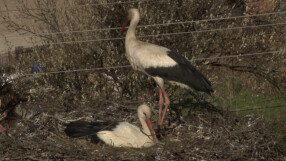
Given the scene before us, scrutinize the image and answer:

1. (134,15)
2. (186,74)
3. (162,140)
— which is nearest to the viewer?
(162,140)

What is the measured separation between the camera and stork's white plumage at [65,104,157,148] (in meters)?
6.73

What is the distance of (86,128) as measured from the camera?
6.81m

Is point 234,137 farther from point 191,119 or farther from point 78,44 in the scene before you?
point 78,44

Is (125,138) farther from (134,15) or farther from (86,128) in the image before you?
(134,15)

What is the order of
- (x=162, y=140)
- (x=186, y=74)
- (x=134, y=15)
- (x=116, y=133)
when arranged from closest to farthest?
(x=116, y=133)
(x=162, y=140)
(x=186, y=74)
(x=134, y=15)

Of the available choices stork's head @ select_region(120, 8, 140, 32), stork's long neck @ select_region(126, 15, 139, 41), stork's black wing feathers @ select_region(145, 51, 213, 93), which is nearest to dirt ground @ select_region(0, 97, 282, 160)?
stork's black wing feathers @ select_region(145, 51, 213, 93)

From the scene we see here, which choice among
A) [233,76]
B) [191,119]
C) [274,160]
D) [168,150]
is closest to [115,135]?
[168,150]

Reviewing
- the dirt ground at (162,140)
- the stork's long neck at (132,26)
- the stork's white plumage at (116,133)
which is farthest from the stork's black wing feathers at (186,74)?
the stork's white plumage at (116,133)

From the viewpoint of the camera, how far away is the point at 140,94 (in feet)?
29.2

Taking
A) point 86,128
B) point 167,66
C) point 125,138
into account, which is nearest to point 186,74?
point 167,66

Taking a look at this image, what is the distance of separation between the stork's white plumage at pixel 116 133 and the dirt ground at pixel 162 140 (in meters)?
0.12

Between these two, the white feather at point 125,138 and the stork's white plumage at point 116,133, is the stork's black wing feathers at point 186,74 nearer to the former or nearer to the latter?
the stork's white plumage at point 116,133

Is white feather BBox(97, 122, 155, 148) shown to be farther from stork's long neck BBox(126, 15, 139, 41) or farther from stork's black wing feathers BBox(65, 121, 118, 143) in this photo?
stork's long neck BBox(126, 15, 139, 41)

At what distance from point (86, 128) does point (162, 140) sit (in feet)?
3.41
